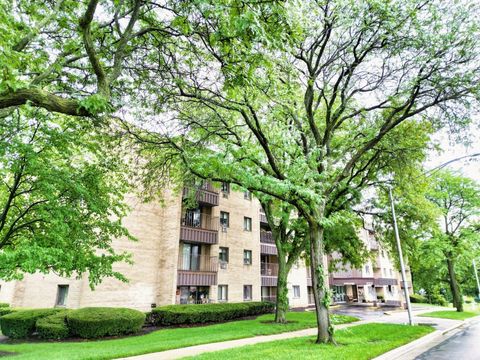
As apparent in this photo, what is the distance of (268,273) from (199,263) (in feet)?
28.9

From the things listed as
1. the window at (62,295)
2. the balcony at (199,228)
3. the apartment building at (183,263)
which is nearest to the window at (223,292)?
the apartment building at (183,263)

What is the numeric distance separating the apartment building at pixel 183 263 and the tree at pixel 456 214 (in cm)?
1432

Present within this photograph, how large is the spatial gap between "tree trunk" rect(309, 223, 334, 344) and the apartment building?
757 cm

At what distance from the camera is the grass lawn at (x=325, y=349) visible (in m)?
8.39

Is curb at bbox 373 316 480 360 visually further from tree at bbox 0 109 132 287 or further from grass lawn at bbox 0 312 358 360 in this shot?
tree at bbox 0 109 132 287

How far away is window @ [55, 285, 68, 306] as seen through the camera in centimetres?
1885

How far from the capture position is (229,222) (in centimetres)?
2652

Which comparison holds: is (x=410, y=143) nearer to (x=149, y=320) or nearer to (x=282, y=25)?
(x=282, y=25)

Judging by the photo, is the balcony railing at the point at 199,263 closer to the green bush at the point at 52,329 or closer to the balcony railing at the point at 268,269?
the balcony railing at the point at 268,269

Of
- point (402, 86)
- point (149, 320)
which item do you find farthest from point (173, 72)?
point (149, 320)

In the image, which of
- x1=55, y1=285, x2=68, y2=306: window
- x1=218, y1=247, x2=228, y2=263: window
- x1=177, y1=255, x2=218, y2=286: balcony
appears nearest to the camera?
x1=55, y1=285, x2=68, y2=306: window

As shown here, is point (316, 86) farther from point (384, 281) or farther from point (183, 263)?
point (384, 281)

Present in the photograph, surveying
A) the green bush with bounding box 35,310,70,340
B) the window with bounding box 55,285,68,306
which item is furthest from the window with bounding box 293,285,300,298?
the green bush with bounding box 35,310,70,340

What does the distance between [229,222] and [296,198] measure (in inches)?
667
